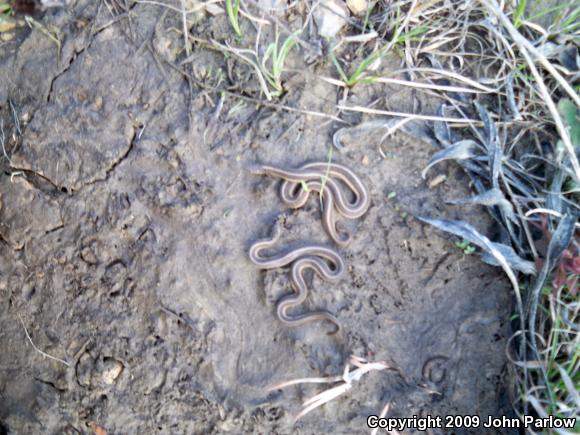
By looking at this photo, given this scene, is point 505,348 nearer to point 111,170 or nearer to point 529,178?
point 529,178

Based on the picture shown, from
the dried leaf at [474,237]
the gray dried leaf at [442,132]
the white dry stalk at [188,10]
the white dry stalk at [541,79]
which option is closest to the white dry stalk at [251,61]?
the white dry stalk at [188,10]

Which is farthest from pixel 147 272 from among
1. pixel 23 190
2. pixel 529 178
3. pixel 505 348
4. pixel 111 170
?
pixel 529 178

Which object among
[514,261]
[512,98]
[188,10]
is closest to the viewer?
[514,261]

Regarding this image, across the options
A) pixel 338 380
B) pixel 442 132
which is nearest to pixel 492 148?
pixel 442 132

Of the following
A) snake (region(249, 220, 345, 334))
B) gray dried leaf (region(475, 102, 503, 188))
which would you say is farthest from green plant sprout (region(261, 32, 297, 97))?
gray dried leaf (region(475, 102, 503, 188))

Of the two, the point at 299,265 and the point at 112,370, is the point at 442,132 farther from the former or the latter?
the point at 112,370

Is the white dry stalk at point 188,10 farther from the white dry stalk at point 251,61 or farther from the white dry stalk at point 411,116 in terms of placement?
the white dry stalk at point 411,116
